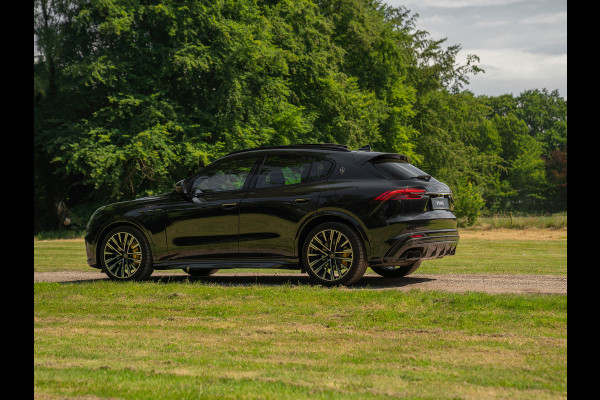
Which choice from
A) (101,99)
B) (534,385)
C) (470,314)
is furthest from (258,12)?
(534,385)

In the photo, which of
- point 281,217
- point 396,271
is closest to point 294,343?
point 281,217

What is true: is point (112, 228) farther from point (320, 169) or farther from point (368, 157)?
point (368, 157)

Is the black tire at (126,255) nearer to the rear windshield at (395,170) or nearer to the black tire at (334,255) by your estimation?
the black tire at (334,255)

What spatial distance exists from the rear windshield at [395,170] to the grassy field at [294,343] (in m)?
1.71

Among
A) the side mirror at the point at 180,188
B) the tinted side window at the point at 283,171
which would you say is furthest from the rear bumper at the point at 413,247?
the side mirror at the point at 180,188

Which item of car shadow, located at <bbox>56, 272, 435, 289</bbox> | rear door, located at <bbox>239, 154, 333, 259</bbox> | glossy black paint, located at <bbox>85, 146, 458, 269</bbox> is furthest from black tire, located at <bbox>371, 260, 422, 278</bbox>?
rear door, located at <bbox>239, 154, 333, 259</bbox>

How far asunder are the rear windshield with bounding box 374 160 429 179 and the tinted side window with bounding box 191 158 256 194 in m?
1.94

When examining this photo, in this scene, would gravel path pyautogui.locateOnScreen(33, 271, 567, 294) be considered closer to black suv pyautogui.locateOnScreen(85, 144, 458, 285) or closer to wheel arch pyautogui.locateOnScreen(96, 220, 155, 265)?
black suv pyautogui.locateOnScreen(85, 144, 458, 285)

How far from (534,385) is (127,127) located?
29.9 metres

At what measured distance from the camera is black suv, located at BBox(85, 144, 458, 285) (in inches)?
372

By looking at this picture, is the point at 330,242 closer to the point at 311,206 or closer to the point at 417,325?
the point at 311,206

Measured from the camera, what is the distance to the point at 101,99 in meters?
34.6

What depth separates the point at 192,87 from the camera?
3319cm
